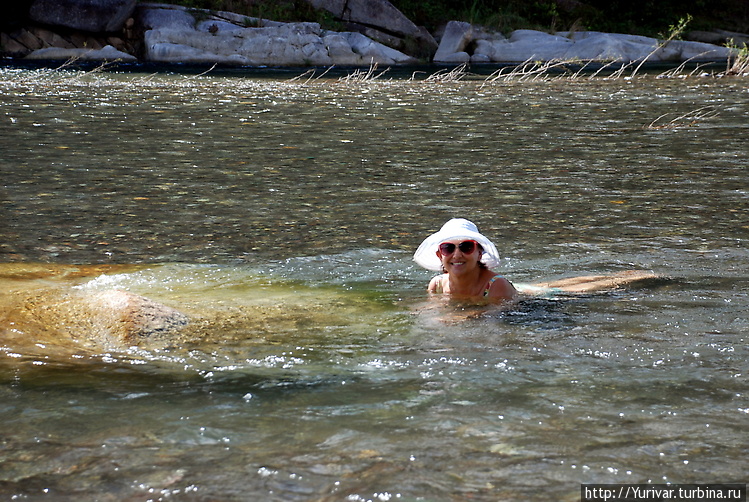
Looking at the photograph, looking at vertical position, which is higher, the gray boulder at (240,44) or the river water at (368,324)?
the gray boulder at (240,44)

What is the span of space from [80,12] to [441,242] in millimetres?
31317

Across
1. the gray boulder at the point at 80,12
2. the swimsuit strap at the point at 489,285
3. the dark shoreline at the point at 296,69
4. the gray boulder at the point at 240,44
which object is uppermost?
the gray boulder at the point at 80,12

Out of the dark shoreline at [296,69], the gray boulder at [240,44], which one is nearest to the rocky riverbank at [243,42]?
the gray boulder at [240,44]

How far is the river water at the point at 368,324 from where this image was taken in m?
3.99

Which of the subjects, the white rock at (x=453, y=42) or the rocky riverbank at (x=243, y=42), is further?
the white rock at (x=453, y=42)

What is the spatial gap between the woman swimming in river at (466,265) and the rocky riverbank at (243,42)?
90.3ft

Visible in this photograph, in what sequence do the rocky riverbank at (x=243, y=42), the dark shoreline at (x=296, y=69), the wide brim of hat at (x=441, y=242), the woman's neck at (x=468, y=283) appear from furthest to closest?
the rocky riverbank at (x=243, y=42) < the dark shoreline at (x=296, y=69) < the woman's neck at (x=468, y=283) < the wide brim of hat at (x=441, y=242)

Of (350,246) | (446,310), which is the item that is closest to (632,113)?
(350,246)

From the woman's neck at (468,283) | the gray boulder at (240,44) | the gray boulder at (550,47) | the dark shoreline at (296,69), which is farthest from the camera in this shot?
the gray boulder at (550,47)

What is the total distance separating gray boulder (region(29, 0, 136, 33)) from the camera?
34156 mm

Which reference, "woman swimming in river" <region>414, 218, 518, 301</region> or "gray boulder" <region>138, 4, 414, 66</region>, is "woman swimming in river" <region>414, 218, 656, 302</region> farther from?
"gray boulder" <region>138, 4, 414, 66</region>

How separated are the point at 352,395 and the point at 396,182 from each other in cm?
765

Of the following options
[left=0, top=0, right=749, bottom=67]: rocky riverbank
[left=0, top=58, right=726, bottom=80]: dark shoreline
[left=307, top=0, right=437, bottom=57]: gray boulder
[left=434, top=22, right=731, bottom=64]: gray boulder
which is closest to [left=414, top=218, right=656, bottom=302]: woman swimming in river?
[left=0, top=58, right=726, bottom=80]: dark shoreline

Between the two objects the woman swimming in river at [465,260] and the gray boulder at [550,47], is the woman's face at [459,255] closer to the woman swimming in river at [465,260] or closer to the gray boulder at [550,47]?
the woman swimming in river at [465,260]
